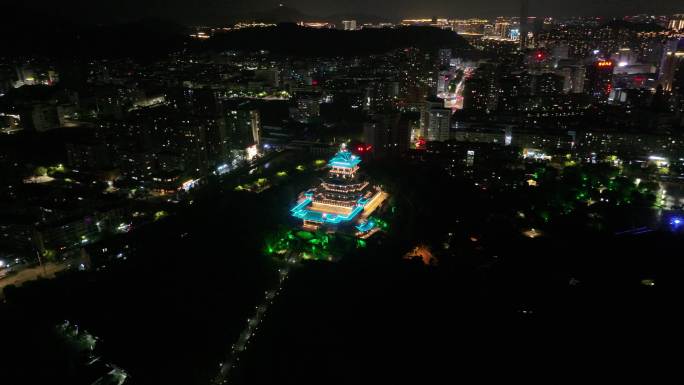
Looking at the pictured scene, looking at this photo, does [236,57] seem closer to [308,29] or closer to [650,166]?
[308,29]

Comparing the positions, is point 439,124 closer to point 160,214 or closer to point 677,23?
point 160,214

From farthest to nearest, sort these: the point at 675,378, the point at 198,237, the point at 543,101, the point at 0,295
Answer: the point at 543,101, the point at 198,237, the point at 0,295, the point at 675,378

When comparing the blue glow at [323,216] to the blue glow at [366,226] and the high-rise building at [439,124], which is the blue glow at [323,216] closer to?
the blue glow at [366,226]

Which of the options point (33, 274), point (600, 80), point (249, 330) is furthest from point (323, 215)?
point (600, 80)

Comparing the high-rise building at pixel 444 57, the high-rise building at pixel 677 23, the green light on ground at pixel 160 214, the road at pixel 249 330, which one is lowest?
the road at pixel 249 330

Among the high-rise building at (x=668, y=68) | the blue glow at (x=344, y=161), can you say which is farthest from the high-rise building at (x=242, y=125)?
the high-rise building at (x=668, y=68)

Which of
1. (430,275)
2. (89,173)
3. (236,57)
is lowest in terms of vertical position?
(430,275)

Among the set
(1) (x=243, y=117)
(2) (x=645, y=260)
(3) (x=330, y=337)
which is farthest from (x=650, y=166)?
(1) (x=243, y=117)

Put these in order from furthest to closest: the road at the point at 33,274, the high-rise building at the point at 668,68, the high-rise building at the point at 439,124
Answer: the high-rise building at the point at 668,68
the high-rise building at the point at 439,124
the road at the point at 33,274
